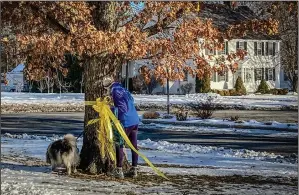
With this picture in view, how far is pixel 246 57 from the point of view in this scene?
16484mm

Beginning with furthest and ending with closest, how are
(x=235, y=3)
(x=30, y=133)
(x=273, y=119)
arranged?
(x=273, y=119), (x=30, y=133), (x=235, y=3)

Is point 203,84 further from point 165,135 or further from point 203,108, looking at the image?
point 203,108

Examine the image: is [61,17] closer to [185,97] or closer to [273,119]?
[185,97]

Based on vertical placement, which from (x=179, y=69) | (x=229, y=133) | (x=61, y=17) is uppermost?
(x=61, y=17)

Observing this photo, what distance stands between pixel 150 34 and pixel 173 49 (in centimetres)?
41

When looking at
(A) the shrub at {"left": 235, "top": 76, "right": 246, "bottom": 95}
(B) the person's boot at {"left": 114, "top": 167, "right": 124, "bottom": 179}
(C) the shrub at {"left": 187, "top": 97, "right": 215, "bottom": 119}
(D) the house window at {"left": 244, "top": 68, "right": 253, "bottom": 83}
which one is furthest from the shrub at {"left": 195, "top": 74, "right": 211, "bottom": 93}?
(B) the person's boot at {"left": 114, "top": 167, "right": 124, "bottom": 179}

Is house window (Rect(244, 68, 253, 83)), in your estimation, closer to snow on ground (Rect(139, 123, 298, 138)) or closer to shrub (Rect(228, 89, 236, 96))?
shrub (Rect(228, 89, 236, 96))

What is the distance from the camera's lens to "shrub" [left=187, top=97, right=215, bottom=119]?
20909mm

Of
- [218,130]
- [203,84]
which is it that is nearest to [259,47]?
[203,84]

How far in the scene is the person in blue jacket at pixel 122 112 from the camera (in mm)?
8289

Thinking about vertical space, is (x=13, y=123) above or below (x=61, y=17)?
below

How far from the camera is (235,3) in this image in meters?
9.04

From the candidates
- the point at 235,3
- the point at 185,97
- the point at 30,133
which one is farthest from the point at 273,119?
the point at 235,3

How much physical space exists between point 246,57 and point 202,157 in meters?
5.29
